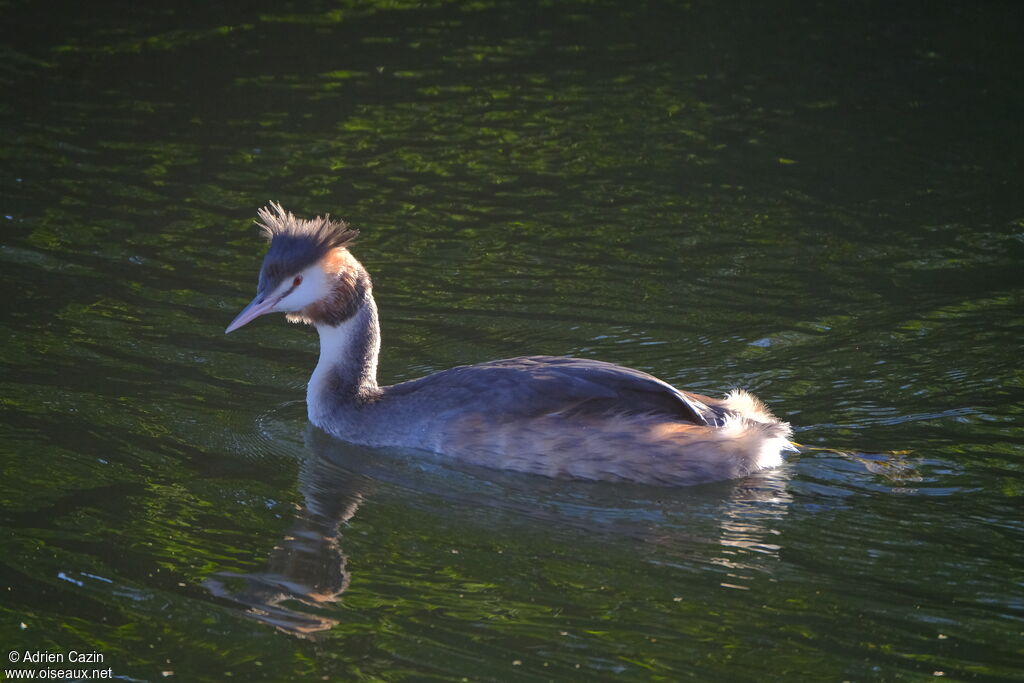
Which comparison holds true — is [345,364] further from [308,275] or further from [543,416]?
[543,416]

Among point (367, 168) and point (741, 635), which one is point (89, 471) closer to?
point (741, 635)

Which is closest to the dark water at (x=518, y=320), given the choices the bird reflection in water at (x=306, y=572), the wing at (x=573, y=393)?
the bird reflection in water at (x=306, y=572)

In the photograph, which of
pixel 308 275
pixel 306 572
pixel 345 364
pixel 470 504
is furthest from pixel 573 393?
pixel 306 572

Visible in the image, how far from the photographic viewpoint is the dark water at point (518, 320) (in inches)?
246

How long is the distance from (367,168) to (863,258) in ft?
15.9

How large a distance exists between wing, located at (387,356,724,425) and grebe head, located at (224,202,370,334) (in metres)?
1.07

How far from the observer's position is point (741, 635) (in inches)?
241

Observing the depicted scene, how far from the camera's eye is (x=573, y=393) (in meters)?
7.85

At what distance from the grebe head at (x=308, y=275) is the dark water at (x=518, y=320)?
794 mm

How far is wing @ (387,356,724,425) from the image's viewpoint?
7.84 meters

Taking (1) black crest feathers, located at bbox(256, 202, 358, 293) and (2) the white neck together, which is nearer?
(1) black crest feathers, located at bbox(256, 202, 358, 293)

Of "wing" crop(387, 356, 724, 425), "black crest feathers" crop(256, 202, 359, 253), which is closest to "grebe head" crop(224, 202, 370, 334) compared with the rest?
"black crest feathers" crop(256, 202, 359, 253)

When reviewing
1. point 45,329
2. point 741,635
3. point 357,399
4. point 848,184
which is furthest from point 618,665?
point 848,184

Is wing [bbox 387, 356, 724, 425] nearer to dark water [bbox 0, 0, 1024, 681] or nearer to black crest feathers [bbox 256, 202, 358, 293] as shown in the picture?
dark water [bbox 0, 0, 1024, 681]
